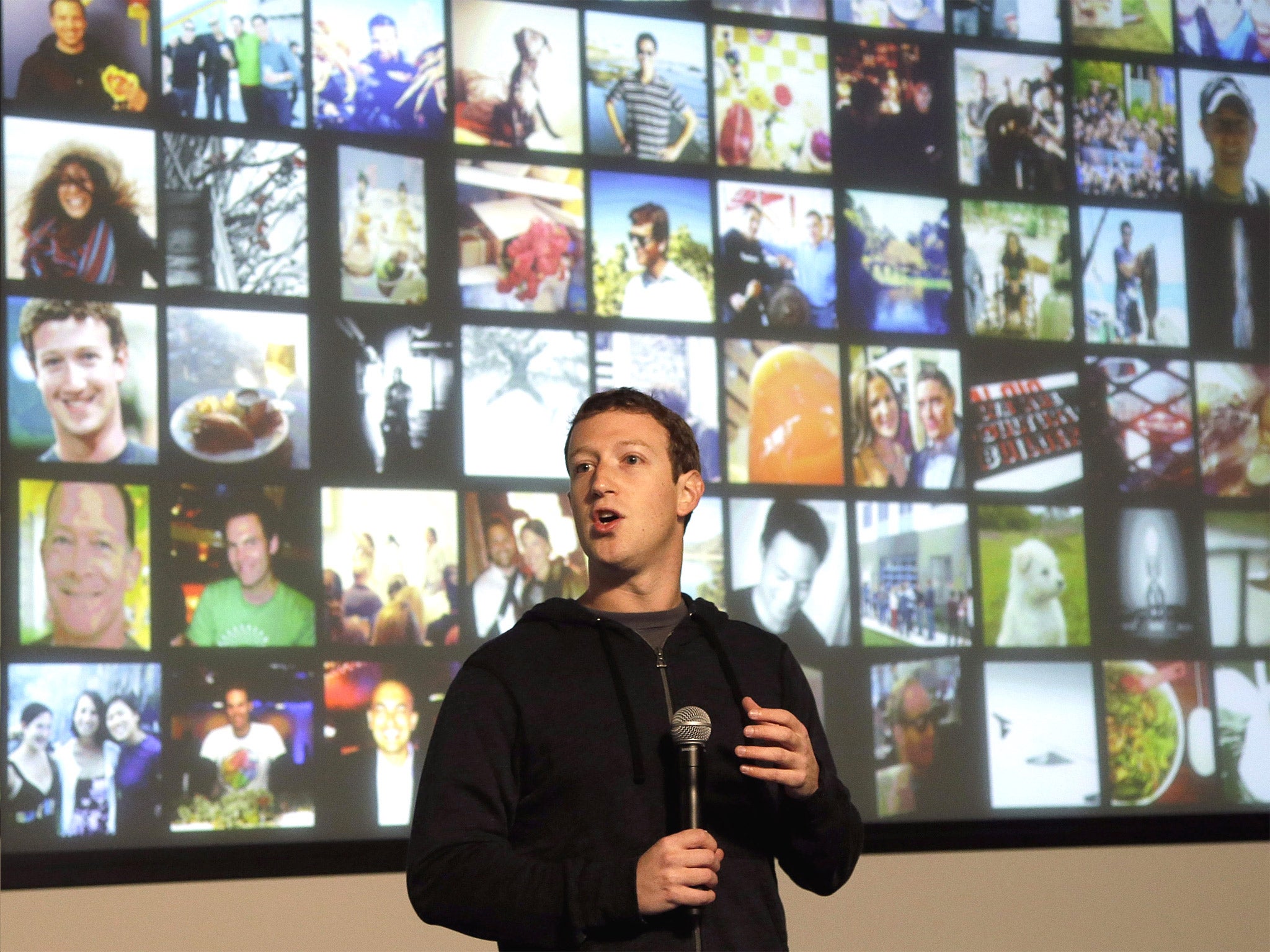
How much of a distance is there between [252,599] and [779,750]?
5.39 feet

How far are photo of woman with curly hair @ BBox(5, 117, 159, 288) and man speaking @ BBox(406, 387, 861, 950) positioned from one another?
150 centimetres

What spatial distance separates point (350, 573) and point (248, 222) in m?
0.76

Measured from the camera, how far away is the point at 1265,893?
3477 mm

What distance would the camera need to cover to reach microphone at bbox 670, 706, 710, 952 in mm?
1510

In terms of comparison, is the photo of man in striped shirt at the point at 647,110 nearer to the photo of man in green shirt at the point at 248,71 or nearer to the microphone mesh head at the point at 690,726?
the photo of man in green shirt at the point at 248,71

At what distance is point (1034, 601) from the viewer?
3.41m

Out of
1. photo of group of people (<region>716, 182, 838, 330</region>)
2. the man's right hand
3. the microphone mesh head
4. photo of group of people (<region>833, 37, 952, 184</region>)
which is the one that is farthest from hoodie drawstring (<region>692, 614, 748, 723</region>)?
photo of group of people (<region>833, 37, 952, 184</region>)

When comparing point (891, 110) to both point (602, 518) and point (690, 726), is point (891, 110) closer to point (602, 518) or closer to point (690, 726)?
point (602, 518)

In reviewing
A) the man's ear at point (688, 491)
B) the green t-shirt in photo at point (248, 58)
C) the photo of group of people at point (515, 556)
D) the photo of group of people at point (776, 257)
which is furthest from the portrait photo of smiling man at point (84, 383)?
the man's ear at point (688, 491)

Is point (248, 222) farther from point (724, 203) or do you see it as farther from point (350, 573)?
point (724, 203)

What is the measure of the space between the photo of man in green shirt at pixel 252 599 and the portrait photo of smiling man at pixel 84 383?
0.22m

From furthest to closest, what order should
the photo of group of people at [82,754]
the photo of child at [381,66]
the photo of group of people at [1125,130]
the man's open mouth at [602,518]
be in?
the photo of group of people at [1125,130] < the photo of child at [381,66] < the photo of group of people at [82,754] < the man's open mouth at [602,518]

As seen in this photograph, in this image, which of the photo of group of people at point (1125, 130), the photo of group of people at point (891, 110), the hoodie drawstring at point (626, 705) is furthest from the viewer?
the photo of group of people at point (1125, 130)

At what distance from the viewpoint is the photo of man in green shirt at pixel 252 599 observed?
282 cm
